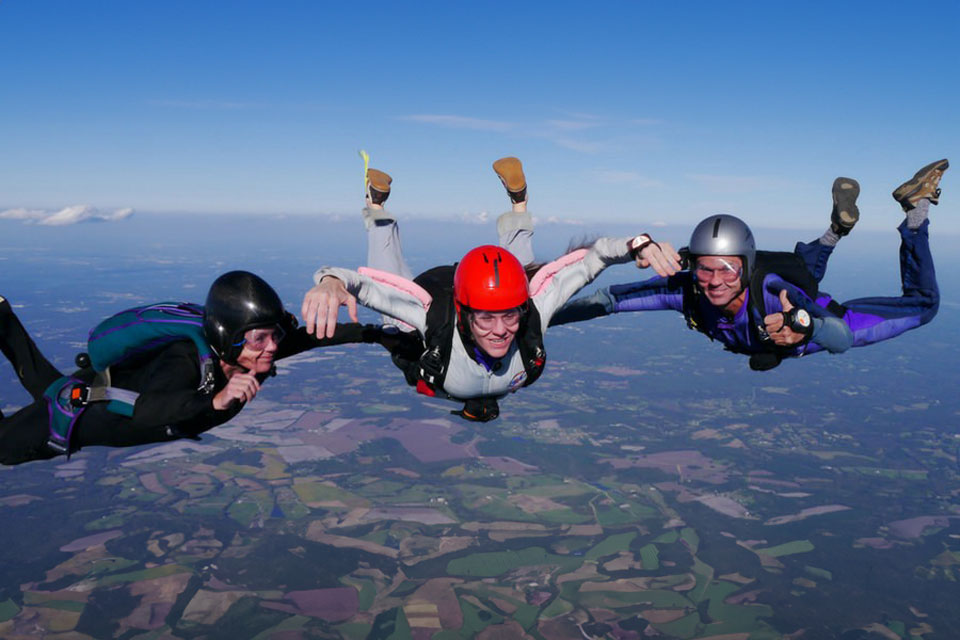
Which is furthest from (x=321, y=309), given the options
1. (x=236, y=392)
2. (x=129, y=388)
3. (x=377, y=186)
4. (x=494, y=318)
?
(x=377, y=186)

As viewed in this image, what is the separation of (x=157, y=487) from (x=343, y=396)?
44.7 meters

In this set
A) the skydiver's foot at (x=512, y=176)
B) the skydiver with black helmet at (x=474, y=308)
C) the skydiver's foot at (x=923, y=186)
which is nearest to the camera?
the skydiver with black helmet at (x=474, y=308)

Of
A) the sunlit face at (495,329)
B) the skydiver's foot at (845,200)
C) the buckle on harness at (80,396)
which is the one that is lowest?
the buckle on harness at (80,396)

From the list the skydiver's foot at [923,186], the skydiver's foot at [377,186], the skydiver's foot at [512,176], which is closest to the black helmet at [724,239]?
the skydiver's foot at [923,186]

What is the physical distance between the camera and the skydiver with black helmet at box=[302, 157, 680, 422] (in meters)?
4.58

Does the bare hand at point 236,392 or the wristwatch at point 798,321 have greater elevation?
the wristwatch at point 798,321

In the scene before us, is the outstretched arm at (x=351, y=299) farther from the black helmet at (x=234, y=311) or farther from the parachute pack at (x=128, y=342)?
the parachute pack at (x=128, y=342)

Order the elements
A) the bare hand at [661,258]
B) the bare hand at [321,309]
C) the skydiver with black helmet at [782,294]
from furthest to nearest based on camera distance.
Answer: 1. the skydiver with black helmet at [782,294]
2. the bare hand at [661,258]
3. the bare hand at [321,309]

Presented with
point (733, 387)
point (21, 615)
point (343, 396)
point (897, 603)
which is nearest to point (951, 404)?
point (733, 387)

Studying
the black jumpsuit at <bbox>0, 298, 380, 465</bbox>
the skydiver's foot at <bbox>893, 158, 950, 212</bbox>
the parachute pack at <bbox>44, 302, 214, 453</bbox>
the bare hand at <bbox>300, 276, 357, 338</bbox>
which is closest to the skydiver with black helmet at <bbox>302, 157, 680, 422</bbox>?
the bare hand at <bbox>300, 276, 357, 338</bbox>

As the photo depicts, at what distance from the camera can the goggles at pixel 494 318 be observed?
15.4 feet

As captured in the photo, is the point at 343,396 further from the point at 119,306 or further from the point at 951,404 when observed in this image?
the point at 951,404

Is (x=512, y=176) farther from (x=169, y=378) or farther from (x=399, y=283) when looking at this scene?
(x=169, y=378)

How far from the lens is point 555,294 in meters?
5.30
